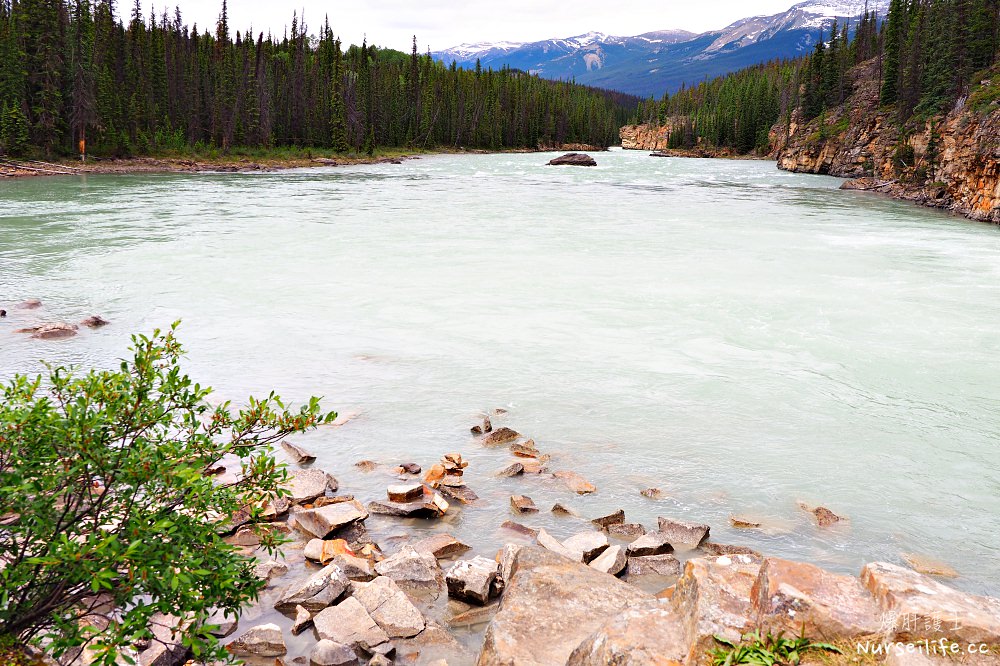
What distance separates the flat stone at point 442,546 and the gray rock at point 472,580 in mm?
603

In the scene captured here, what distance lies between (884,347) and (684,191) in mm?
33985

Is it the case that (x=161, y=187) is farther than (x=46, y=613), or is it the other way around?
(x=161, y=187)

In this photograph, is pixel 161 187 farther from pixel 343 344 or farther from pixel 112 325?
pixel 343 344

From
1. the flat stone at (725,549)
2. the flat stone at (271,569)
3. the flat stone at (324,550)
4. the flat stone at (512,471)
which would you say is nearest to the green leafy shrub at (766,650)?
the flat stone at (725,549)

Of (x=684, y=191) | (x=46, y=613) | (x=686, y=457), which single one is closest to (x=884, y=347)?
(x=686, y=457)

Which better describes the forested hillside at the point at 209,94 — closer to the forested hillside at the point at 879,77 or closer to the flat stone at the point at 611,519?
the forested hillside at the point at 879,77

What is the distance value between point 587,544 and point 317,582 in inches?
87.2

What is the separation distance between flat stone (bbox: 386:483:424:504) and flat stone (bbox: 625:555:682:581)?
213 cm

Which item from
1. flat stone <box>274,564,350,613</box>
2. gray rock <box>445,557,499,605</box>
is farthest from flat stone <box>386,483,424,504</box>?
flat stone <box>274,564,350,613</box>

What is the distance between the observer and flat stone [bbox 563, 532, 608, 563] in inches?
227

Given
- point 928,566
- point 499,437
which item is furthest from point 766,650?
point 499,437

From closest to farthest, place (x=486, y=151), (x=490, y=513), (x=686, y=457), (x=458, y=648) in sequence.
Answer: (x=458, y=648), (x=490, y=513), (x=686, y=457), (x=486, y=151)

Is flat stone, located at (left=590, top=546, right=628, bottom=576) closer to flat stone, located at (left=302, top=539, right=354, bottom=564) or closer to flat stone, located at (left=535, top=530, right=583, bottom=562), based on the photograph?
flat stone, located at (left=535, top=530, right=583, bottom=562)

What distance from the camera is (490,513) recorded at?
6703 mm
